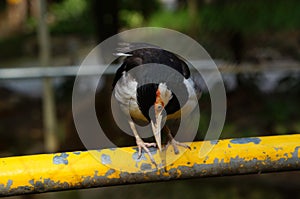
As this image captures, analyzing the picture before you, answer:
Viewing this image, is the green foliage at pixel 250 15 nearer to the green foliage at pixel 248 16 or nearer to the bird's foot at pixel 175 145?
the green foliage at pixel 248 16

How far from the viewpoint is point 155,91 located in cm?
144

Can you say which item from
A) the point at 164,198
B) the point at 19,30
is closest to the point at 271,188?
the point at 164,198

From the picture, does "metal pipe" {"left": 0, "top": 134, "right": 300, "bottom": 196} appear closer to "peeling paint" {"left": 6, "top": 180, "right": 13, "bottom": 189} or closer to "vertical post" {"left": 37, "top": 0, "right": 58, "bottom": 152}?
"peeling paint" {"left": 6, "top": 180, "right": 13, "bottom": 189}

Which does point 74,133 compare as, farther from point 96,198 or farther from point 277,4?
point 277,4

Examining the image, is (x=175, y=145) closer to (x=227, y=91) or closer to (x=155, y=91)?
(x=155, y=91)

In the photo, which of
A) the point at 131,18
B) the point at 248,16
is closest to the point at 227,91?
the point at 248,16

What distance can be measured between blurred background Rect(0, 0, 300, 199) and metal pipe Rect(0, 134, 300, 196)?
1835 mm

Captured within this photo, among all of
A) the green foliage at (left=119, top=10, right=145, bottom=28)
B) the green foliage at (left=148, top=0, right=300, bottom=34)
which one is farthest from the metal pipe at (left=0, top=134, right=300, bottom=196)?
the green foliage at (left=119, top=10, right=145, bottom=28)

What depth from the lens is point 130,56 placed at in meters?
1.64

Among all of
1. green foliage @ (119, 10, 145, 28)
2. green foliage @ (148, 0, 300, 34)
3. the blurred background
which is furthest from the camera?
green foliage @ (119, 10, 145, 28)

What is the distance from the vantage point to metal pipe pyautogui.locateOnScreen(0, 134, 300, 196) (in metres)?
1.14

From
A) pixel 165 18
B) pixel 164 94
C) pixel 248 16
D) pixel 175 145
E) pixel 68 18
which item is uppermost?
pixel 164 94

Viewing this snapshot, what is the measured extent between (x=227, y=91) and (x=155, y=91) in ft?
9.02

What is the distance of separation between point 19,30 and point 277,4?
17.9 feet
